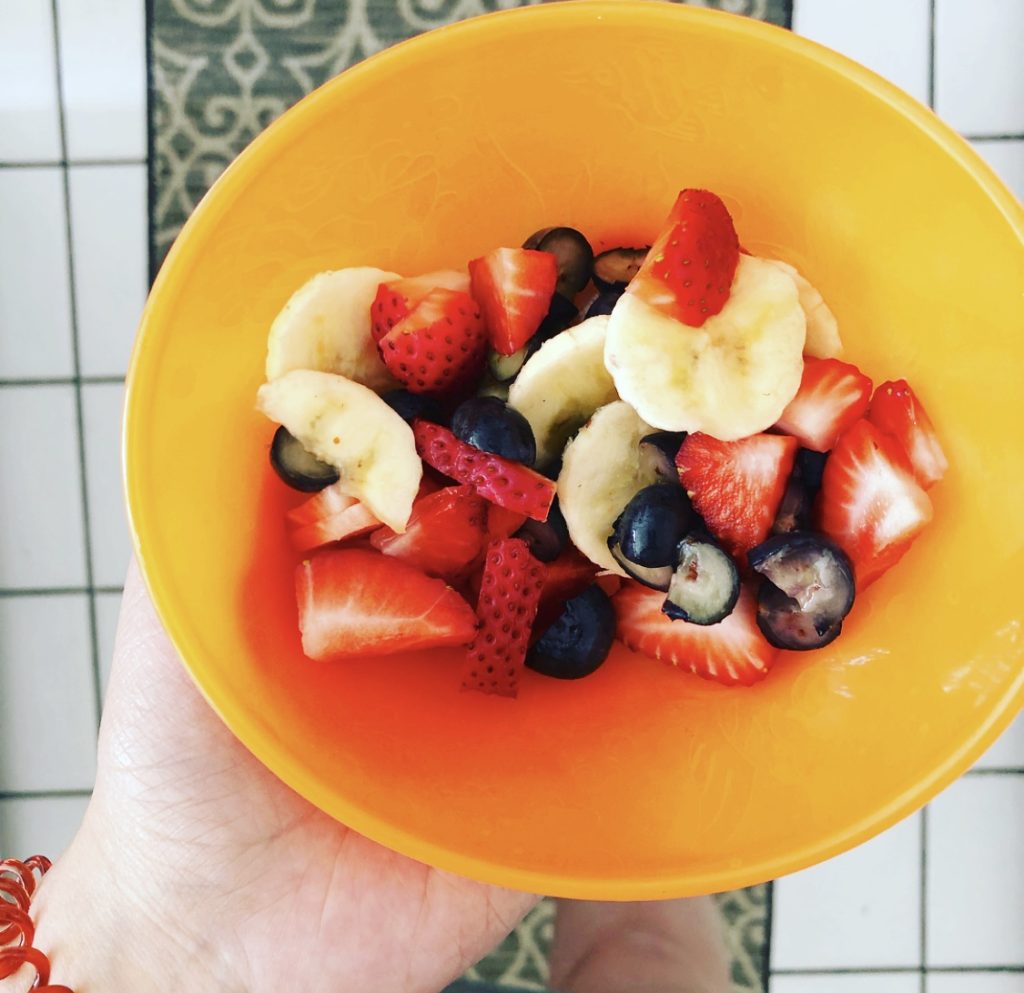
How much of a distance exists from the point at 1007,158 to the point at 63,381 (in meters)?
1.34

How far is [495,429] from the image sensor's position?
2.96 feet

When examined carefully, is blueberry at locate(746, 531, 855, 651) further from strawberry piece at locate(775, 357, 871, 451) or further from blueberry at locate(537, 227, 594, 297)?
blueberry at locate(537, 227, 594, 297)

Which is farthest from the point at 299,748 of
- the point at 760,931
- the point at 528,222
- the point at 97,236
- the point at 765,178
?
the point at 760,931

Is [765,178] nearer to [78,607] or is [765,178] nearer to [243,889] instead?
[243,889]

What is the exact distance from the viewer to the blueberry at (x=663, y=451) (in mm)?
947

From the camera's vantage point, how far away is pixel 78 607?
59.4 inches

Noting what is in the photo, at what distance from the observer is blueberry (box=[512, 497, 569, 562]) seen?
96 cm

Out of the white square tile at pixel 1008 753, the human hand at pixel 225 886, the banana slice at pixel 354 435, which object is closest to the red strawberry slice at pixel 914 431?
the banana slice at pixel 354 435

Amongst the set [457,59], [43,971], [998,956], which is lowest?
[998,956]

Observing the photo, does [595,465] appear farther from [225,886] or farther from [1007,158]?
[1007,158]

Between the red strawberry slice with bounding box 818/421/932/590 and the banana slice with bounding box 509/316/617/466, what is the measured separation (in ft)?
0.73

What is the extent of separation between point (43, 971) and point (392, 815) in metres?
0.44

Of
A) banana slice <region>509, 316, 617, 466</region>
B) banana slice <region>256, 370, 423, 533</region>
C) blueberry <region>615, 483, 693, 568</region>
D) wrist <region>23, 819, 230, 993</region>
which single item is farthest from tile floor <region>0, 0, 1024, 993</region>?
blueberry <region>615, 483, 693, 568</region>

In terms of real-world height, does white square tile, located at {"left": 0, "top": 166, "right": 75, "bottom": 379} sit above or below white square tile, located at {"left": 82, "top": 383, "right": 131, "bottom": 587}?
above
